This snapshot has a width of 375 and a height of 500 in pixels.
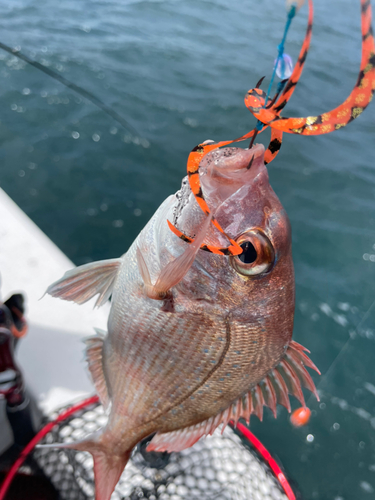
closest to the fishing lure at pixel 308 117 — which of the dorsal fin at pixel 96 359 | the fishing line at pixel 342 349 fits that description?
the dorsal fin at pixel 96 359

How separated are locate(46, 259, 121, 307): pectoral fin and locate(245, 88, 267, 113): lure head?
824 millimetres

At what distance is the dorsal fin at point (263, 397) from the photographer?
1342 mm

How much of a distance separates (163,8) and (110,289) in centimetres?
1110

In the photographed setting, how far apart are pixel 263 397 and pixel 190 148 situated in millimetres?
5032

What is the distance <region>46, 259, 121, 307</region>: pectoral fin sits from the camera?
4.45ft

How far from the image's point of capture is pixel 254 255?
108 centimetres

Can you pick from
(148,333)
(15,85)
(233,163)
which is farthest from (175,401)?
(15,85)

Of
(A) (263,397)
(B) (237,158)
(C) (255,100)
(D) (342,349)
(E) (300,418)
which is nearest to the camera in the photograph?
(C) (255,100)

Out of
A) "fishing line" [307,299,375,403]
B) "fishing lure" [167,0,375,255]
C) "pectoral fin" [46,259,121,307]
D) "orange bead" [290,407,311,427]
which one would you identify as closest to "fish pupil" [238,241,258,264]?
"fishing lure" [167,0,375,255]

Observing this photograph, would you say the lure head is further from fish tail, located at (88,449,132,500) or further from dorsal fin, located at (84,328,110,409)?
fish tail, located at (88,449,132,500)

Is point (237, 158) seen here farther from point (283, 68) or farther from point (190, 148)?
point (190, 148)

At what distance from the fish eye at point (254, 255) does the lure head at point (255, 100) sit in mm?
364

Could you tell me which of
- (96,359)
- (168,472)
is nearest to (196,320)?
(96,359)

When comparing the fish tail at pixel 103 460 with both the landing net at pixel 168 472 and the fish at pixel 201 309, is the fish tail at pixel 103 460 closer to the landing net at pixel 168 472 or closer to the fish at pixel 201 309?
the fish at pixel 201 309
